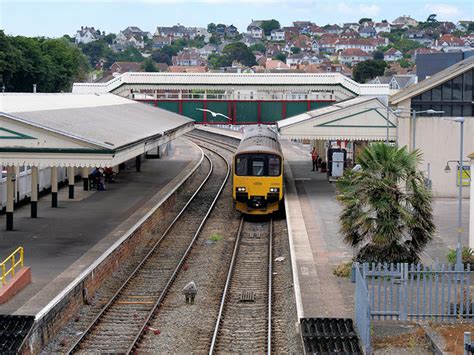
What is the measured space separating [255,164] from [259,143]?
1523mm

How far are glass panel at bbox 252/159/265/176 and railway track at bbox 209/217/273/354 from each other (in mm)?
3715

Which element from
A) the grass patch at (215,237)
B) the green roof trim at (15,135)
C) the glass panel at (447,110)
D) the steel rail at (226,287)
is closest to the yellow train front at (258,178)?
the steel rail at (226,287)

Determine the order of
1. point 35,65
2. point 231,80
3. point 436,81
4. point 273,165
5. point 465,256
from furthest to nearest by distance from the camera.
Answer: point 35,65 → point 231,80 → point 436,81 → point 273,165 → point 465,256

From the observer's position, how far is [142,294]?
20734 mm

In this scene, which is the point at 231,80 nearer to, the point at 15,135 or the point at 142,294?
the point at 15,135

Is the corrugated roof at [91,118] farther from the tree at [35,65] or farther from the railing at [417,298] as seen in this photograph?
the tree at [35,65]

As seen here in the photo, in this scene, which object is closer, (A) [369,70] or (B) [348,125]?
(B) [348,125]

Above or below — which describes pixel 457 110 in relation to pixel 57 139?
above

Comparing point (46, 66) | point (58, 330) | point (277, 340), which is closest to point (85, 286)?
point (58, 330)

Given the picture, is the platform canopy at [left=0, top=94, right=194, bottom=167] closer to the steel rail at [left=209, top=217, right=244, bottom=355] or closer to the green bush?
the steel rail at [left=209, top=217, right=244, bottom=355]

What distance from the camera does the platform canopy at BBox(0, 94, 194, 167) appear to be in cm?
2295

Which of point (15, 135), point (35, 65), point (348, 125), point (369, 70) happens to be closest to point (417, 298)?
point (15, 135)

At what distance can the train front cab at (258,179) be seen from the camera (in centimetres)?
3225

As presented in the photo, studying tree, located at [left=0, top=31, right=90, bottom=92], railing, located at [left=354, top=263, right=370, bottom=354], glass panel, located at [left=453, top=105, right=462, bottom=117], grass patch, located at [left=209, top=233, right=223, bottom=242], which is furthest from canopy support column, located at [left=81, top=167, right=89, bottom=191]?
tree, located at [left=0, top=31, right=90, bottom=92]
